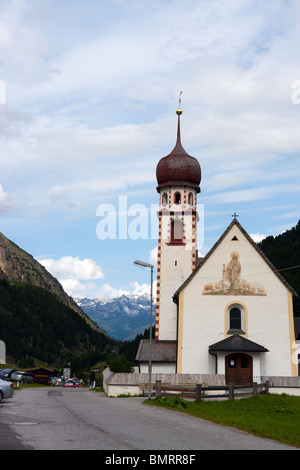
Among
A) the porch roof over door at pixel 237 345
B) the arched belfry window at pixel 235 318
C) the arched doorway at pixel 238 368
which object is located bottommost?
the arched doorway at pixel 238 368

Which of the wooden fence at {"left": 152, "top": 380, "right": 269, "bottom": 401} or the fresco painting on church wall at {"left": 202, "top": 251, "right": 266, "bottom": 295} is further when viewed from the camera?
the fresco painting on church wall at {"left": 202, "top": 251, "right": 266, "bottom": 295}

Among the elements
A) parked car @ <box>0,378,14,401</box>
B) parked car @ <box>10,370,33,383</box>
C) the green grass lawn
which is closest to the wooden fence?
the green grass lawn

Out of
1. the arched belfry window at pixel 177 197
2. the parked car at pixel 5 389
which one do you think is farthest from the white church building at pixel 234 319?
the parked car at pixel 5 389

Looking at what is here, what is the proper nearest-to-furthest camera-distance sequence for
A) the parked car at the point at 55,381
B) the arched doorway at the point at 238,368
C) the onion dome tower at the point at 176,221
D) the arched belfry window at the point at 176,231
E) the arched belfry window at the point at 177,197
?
the arched doorway at the point at 238,368 → the onion dome tower at the point at 176,221 → the arched belfry window at the point at 176,231 → the arched belfry window at the point at 177,197 → the parked car at the point at 55,381

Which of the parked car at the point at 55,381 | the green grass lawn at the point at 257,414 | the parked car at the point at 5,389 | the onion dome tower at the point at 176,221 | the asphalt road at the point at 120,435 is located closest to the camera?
the asphalt road at the point at 120,435

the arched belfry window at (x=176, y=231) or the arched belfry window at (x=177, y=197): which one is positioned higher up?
the arched belfry window at (x=177, y=197)

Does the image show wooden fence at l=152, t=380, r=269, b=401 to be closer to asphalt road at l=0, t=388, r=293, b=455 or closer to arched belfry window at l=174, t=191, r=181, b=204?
asphalt road at l=0, t=388, r=293, b=455

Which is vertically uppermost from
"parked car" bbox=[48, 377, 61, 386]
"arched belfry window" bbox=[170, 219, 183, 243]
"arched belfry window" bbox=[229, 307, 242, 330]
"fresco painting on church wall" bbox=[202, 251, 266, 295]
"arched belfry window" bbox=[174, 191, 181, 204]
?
"arched belfry window" bbox=[174, 191, 181, 204]

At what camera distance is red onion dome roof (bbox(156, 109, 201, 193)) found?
53.9m

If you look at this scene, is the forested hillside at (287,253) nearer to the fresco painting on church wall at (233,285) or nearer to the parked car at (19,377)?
the fresco painting on church wall at (233,285)

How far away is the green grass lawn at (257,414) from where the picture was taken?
1580 centimetres

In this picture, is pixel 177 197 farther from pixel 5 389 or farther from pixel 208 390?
pixel 5 389

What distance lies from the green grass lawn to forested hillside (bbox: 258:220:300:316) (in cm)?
5131

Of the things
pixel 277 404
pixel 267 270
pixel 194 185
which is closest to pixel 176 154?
pixel 194 185
